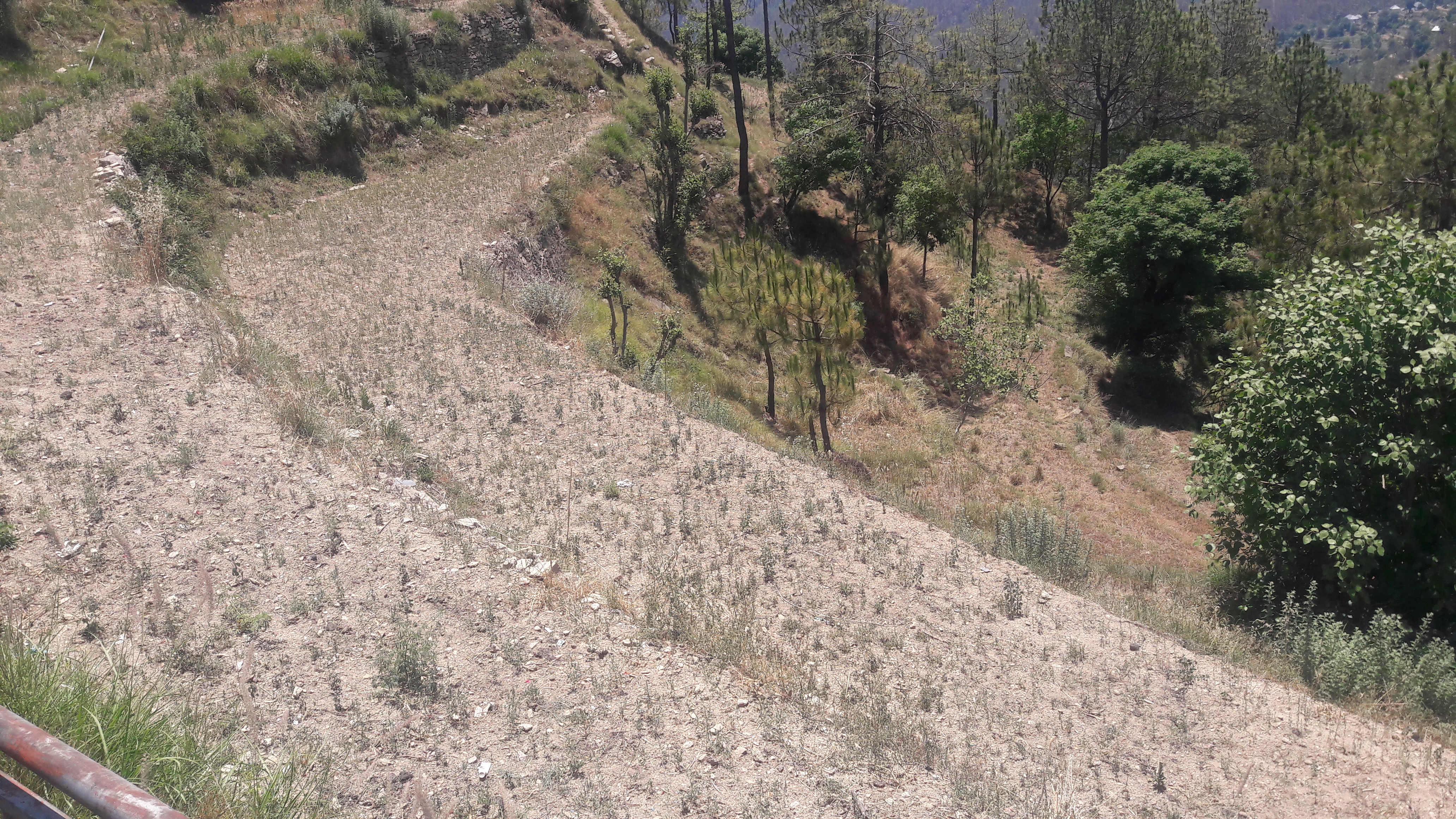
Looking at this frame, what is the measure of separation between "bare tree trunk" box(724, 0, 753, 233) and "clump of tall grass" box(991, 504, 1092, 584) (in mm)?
15953

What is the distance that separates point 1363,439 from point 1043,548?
3.50 meters

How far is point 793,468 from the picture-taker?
10.1 metres

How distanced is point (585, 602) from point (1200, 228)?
69.7 ft

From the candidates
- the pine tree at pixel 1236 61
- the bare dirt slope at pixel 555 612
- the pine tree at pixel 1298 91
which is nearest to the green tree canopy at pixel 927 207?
the bare dirt slope at pixel 555 612

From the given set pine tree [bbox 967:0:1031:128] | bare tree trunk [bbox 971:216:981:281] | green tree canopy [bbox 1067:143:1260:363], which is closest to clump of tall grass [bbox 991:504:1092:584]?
green tree canopy [bbox 1067:143:1260:363]

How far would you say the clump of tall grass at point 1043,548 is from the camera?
29.5ft

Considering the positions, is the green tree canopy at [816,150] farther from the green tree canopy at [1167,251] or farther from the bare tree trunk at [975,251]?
the green tree canopy at [1167,251]

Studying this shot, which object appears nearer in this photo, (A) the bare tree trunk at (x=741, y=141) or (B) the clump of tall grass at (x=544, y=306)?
(B) the clump of tall grass at (x=544, y=306)

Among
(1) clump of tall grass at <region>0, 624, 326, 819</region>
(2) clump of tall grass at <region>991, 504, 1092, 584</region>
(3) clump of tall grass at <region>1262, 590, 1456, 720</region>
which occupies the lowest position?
(2) clump of tall grass at <region>991, 504, 1092, 584</region>

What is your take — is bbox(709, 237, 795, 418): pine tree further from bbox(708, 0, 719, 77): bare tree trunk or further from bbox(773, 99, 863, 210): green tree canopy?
bbox(708, 0, 719, 77): bare tree trunk

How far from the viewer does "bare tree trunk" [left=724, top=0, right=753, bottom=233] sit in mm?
23891

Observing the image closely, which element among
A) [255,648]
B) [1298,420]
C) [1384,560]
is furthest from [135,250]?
[1384,560]

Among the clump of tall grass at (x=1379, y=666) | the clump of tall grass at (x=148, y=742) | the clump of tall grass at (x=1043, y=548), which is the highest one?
the clump of tall grass at (x=148, y=742)

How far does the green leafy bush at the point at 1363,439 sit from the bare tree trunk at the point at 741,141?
1691 cm
